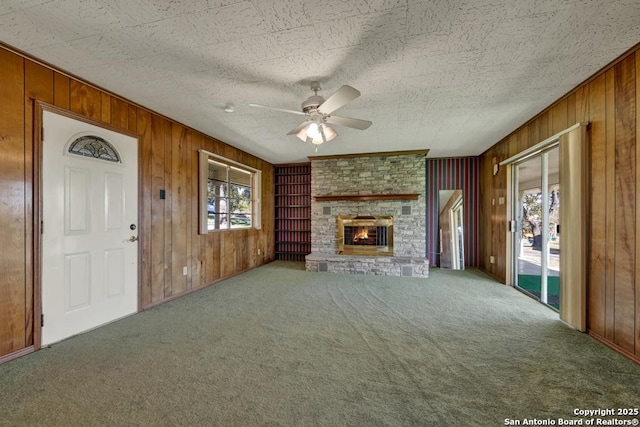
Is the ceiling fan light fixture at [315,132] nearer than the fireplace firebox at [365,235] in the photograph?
Yes

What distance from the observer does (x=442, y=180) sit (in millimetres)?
5996

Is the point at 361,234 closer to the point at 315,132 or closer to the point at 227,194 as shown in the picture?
the point at 227,194

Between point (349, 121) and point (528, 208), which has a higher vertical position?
point (349, 121)

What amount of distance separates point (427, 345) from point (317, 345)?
989 millimetres

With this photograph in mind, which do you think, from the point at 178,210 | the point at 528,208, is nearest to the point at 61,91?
the point at 178,210

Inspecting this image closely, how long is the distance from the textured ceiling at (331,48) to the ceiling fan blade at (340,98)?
0.32 meters

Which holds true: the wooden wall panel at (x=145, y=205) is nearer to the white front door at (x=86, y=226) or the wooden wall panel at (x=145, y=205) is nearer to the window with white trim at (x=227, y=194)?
the white front door at (x=86, y=226)

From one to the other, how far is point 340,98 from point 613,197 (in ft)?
8.27

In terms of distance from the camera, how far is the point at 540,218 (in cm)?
381

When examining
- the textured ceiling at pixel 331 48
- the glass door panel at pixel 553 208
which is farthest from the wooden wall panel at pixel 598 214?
the glass door panel at pixel 553 208

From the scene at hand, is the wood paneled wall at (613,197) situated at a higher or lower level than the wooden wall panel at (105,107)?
lower

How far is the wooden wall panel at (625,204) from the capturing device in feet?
6.91

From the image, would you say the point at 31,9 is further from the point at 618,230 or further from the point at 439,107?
the point at 618,230

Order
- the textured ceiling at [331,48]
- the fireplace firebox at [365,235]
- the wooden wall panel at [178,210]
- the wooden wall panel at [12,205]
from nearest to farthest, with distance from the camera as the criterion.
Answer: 1. the textured ceiling at [331,48]
2. the wooden wall panel at [12,205]
3. the wooden wall panel at [178,210]
4. the fireplace firebox at [365,235]
